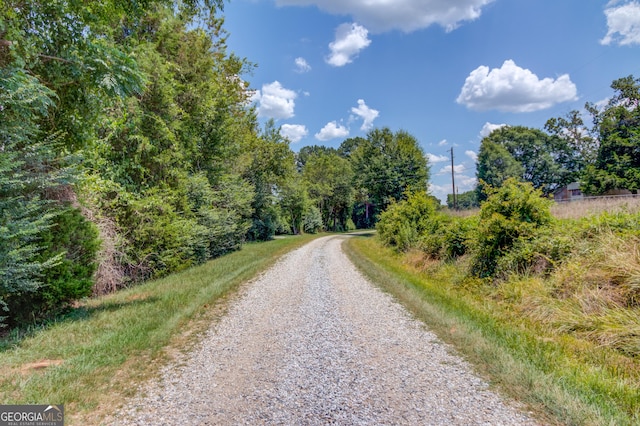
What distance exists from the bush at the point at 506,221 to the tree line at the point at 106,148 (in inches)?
313

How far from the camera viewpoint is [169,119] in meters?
11.7

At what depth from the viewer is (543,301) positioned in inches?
215

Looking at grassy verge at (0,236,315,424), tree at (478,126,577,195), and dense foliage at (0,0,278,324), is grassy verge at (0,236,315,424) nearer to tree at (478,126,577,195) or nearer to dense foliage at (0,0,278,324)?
dense foliage at (0,0,278,324)

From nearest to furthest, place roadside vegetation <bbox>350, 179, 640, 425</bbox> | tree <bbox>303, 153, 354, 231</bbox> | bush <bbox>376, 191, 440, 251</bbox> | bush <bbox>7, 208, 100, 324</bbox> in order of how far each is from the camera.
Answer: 1. roadside vegetation <bbox>350, 179, 640, 425</bbox>
2. bush <bbox>7, 208, 100, 324</bbox>
3. bush <bbox>376, 191, 440, 251</bbox>
4. tree <bbox>303, 153, 354, 231</bbox>

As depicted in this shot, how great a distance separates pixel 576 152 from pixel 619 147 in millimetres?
20114

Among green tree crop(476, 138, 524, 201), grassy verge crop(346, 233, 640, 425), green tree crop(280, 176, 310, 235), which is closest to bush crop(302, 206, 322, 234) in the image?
green tree crop(280, 176, 310, 235)

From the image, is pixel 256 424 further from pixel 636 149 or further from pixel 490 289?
pixel 636 149

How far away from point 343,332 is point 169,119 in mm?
10500

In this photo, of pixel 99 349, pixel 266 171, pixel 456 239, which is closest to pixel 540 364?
pixel 99 349

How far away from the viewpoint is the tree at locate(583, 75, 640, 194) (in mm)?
31953

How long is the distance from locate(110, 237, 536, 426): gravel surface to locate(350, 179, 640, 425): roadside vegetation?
0.49 metres

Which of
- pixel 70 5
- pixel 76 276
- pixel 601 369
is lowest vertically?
pixel 601 369

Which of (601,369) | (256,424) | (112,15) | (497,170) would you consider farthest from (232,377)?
(497,170)

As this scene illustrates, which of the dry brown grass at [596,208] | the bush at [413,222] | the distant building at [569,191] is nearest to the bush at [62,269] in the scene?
the dry brown grass at [596,208]
